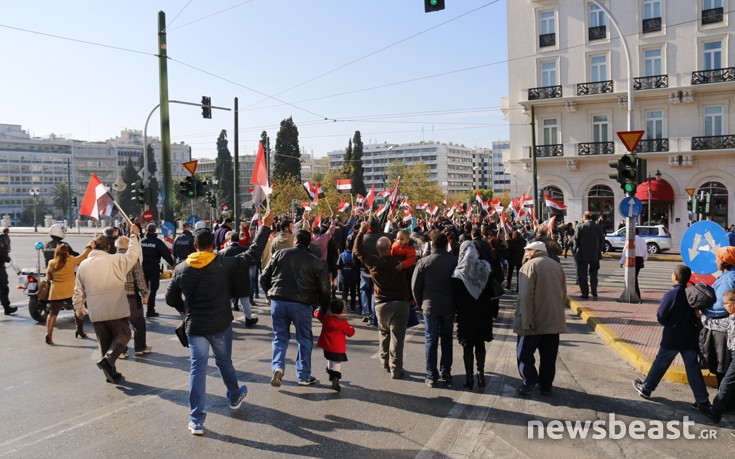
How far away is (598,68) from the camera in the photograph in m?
36.9

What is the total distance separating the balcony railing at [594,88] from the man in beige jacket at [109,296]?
1378 inches

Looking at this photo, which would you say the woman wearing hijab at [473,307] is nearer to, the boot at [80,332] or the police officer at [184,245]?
the boot at [80,332]

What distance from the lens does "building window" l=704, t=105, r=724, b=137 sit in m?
34.7

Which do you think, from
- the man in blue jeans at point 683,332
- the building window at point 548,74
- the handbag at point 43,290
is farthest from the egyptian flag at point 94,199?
the building window at point 548,74

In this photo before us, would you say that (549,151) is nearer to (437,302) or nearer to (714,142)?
(714,142)

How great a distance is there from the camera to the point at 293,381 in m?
7.28

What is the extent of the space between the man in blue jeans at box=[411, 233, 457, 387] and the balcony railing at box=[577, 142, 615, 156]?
32.9 meters

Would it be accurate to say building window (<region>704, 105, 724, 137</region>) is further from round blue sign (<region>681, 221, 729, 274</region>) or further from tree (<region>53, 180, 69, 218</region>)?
tree (<region>53, 180, 69, 218</region>)

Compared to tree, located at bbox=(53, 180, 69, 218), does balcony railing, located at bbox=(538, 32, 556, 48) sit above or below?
Answer: above

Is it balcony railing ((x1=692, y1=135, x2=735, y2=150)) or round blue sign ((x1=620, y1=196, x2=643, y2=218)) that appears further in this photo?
balcony railing ((x1=692, y1=135, x2=735, y2=150))

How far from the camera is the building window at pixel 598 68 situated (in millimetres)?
36750

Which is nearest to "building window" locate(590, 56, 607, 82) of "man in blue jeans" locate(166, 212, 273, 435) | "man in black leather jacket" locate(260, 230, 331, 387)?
"man in black leather jacket" locate(260, 230, 331, 387)

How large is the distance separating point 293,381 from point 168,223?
37.9 feet

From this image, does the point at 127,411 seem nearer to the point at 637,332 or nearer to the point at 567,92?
the point at 637,332
